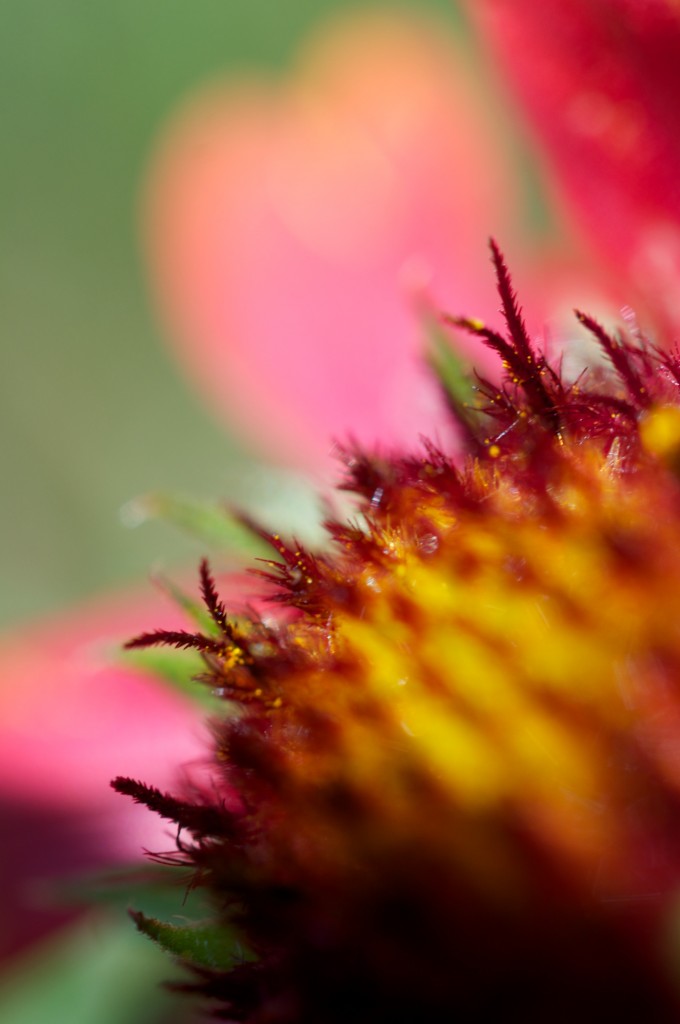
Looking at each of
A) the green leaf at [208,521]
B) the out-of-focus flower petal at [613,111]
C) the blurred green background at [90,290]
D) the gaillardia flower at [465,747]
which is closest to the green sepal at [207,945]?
the gaillardia flower at [465,747]

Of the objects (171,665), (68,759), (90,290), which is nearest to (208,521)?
(171,665)

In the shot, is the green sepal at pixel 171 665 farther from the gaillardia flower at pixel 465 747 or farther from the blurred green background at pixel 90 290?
the blurred green background at pixel 90 290

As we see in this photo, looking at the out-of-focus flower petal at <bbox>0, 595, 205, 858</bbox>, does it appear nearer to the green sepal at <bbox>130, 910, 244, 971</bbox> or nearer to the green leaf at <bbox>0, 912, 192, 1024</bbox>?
the green leaf at <bbox>0, 912, 192, 1024</bbox>

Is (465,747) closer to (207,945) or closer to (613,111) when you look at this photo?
(207,945)

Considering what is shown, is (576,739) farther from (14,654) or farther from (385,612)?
(14,654)

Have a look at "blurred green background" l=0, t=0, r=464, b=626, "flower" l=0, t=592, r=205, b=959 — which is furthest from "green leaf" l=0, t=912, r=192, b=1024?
"blurred green background" l=0, t=0, r=464, b=626

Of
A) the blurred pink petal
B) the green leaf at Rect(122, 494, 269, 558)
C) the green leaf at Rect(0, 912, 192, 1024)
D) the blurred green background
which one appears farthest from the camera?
the blurred green background

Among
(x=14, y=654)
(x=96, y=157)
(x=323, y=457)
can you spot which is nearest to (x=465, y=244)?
(x=323, y=457)
